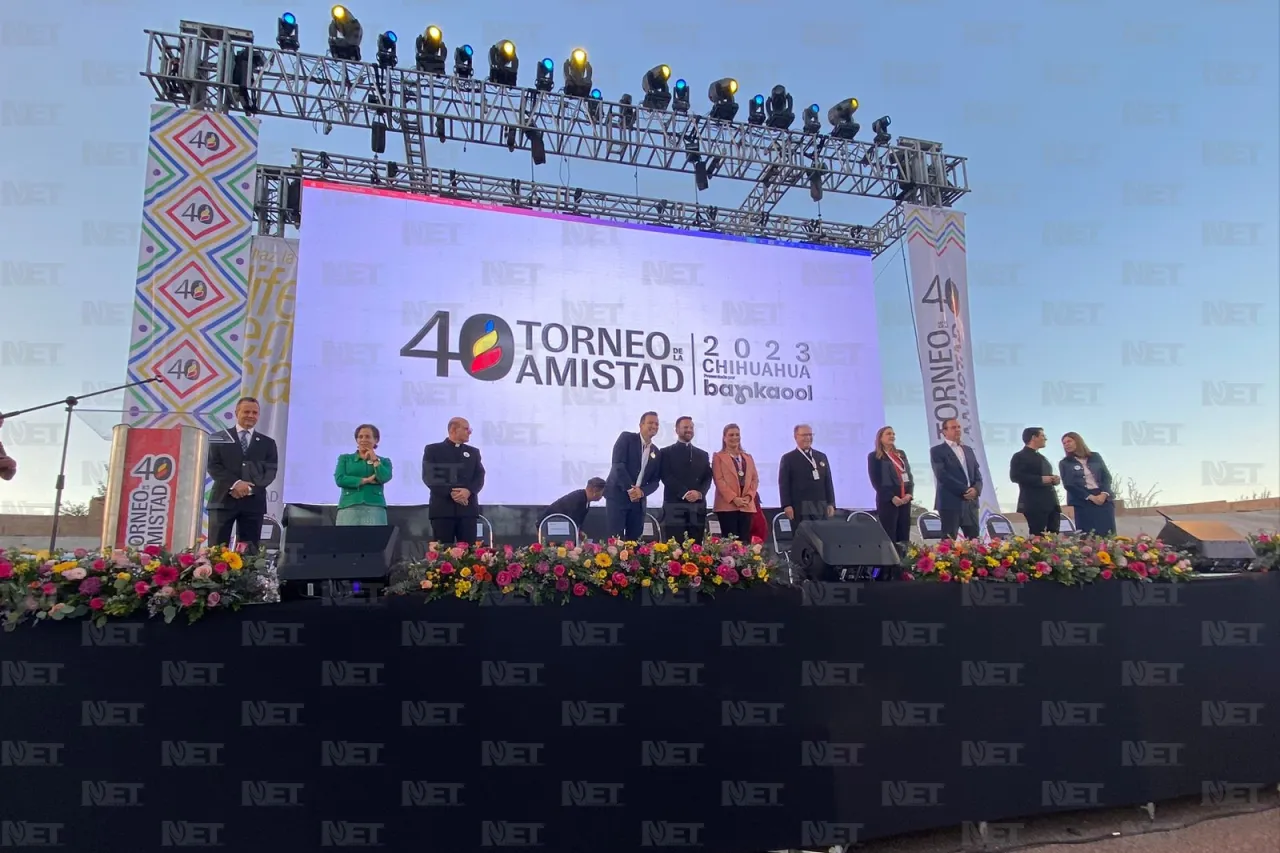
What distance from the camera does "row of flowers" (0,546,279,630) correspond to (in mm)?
1864

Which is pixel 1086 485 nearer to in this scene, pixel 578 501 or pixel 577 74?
pixel 578 501

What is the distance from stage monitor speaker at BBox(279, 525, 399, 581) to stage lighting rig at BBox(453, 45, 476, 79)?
595 cm

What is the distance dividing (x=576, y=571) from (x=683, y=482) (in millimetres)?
2858

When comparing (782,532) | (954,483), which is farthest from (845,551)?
(954,483)

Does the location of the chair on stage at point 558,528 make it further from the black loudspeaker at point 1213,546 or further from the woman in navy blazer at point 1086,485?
the woman in navy blazer at point 1086,485

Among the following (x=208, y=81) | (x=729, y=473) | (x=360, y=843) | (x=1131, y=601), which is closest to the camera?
(x=360, y=843)

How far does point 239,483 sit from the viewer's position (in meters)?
4.36

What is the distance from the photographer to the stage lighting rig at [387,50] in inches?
253

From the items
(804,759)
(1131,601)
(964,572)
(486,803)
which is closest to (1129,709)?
(1131,601)

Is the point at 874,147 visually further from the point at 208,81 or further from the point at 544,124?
the point at 208,81

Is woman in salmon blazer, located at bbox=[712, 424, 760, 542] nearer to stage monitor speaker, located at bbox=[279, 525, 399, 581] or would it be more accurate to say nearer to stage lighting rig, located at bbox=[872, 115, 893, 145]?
stage monitor speaker, located at bbox=[279, 525, 399, 581]

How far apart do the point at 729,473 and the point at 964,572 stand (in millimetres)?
2339

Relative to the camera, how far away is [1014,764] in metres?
2.42

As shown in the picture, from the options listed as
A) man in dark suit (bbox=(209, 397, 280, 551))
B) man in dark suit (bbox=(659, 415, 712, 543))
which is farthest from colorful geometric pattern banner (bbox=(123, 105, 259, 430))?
man in dark suit (bbox=(659, 415, 712, 543))
